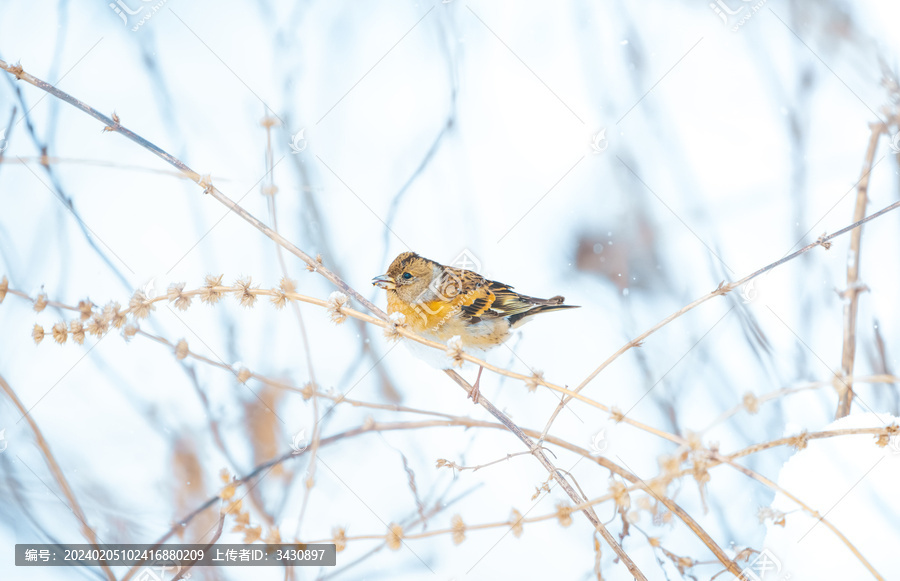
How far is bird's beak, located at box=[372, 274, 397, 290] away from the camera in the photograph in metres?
2.05

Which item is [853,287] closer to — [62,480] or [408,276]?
[408,276]

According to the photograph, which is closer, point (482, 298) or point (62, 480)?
point (62, 480)

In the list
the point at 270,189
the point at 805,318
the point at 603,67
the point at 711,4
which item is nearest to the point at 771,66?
the point at 711,4

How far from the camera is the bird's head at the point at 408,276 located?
213 centimetres

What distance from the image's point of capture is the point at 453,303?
217 centimetres

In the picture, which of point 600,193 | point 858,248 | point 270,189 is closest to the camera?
point 270,189

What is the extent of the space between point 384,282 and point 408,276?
113 mm

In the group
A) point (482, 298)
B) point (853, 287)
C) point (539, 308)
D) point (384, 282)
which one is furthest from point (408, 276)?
point (853, 287)

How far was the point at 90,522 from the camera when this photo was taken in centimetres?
209

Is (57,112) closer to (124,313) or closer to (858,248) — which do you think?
(124,313)

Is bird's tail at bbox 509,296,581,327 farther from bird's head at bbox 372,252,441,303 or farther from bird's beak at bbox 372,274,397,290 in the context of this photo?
bird's beak at bbox 372,274,397,290

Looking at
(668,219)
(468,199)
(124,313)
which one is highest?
(468,199)

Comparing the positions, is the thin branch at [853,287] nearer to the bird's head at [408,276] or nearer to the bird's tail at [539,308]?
the bird's tail at [539,308]

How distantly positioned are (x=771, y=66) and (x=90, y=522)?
3213 millimetres
